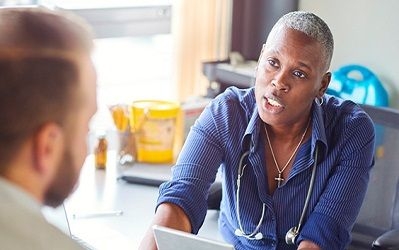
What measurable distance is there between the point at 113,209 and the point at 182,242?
0.78m

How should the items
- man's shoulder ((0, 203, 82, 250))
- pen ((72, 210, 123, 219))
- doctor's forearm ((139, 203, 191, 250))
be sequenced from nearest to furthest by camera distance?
man's shoulder ((0, 203, 82, 250)) → doctor's forearm ((139, 203, 191, 250)) → pen ((72, 210, 123, 219))

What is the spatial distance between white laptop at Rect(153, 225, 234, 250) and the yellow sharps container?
Result: 1038 millimetres

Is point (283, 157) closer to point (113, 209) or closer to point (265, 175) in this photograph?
point (265, 175)

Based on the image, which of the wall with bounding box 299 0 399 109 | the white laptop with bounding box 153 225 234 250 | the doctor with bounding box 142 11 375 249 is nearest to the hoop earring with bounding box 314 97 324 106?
the doctor with bounding box 142 11 375 249

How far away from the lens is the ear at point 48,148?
100cm

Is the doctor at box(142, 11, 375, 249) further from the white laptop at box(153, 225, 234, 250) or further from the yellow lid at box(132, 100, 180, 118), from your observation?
the yellow lid at box(132, 100, 180, 118)

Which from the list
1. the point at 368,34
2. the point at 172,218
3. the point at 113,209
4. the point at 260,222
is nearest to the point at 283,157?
the point at 260,222

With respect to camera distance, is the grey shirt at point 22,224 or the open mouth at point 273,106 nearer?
the grey shirt at point 22,224

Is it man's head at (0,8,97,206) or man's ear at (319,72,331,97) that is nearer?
man's head at (0,8,97,206)

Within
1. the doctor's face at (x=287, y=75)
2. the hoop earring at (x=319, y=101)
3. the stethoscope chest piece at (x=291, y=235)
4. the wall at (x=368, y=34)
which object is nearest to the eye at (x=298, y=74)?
the doctor's face at (x=287, y=75)

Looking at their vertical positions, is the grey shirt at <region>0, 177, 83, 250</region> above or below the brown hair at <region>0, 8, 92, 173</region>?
below

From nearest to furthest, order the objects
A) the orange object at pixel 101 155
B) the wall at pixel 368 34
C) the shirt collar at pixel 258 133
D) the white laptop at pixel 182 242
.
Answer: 1. the white laptop at pixel 182 242
2. the shirt collar at pixel 258 133
3. the orange object at pixel 101 155
4. the wall at pixel 368 34

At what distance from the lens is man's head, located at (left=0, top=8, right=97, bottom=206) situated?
0.99 m

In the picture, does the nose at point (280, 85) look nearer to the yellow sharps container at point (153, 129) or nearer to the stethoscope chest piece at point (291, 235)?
the stethoscope chest piece at point (291, 235)
